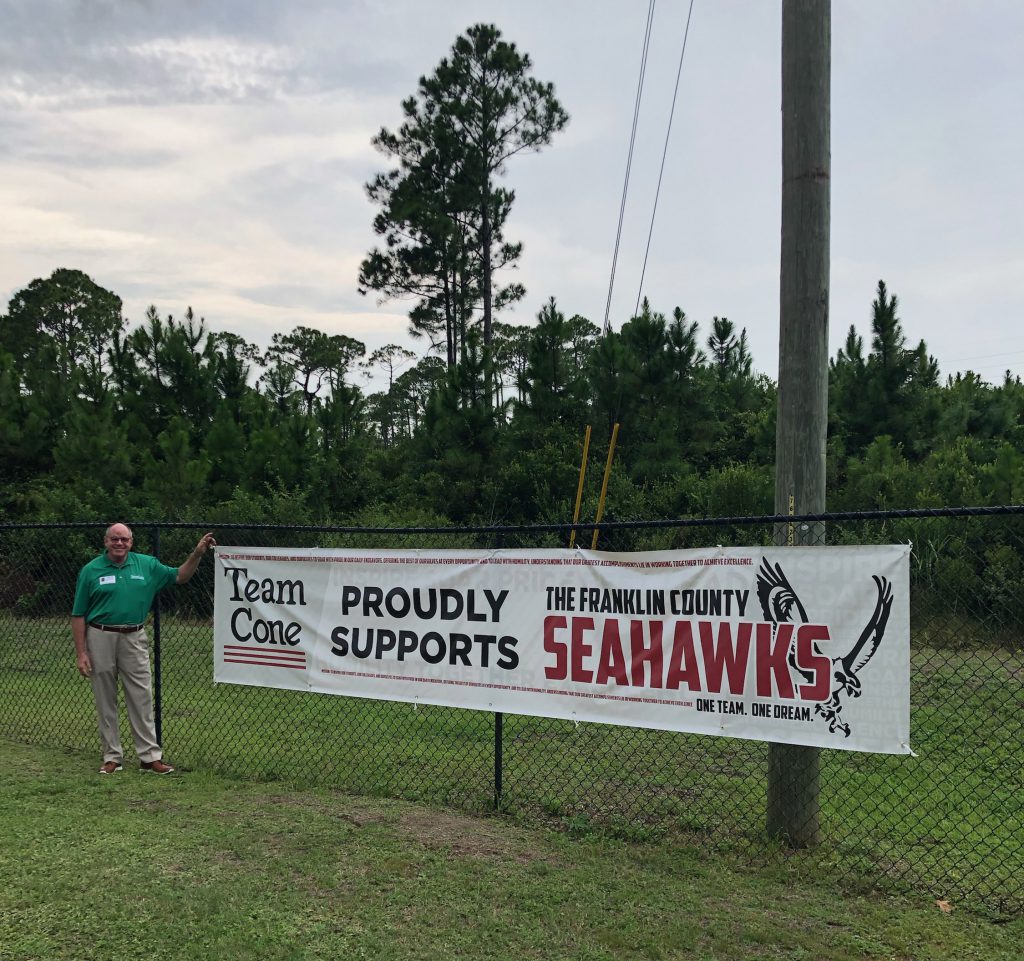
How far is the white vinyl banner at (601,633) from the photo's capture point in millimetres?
4309

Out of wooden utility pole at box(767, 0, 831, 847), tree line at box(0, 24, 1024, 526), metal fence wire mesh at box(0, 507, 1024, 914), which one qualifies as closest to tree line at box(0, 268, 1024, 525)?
tree line at box(0, 24, 1024, 526)

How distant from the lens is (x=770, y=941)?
3.78 meters

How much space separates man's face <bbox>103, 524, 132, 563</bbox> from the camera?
20.8ft

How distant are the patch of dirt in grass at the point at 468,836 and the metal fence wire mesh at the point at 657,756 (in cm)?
27

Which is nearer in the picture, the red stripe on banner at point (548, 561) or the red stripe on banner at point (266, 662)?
the red stripe on banner at point (548, 561)

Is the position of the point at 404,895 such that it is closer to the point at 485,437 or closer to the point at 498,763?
the point at 498,763

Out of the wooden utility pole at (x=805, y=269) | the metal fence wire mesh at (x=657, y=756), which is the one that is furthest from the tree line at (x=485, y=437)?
the wooden utility pole at (x=805, y=269)

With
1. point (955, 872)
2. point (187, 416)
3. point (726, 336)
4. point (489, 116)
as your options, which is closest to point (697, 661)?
point (955, 872)

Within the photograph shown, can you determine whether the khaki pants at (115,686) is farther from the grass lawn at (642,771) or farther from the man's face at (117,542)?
the man's face at (117,542)

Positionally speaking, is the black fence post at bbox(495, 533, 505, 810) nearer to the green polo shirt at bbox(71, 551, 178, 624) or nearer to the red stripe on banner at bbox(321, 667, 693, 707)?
the red stripe on banner at bbox(321, 667, 693, 707)

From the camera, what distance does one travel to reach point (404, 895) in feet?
13.9

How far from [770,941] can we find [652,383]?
17.5 m

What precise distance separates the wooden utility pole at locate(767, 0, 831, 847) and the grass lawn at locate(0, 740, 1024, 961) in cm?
93

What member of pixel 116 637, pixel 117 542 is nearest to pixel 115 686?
pixel 116 637
